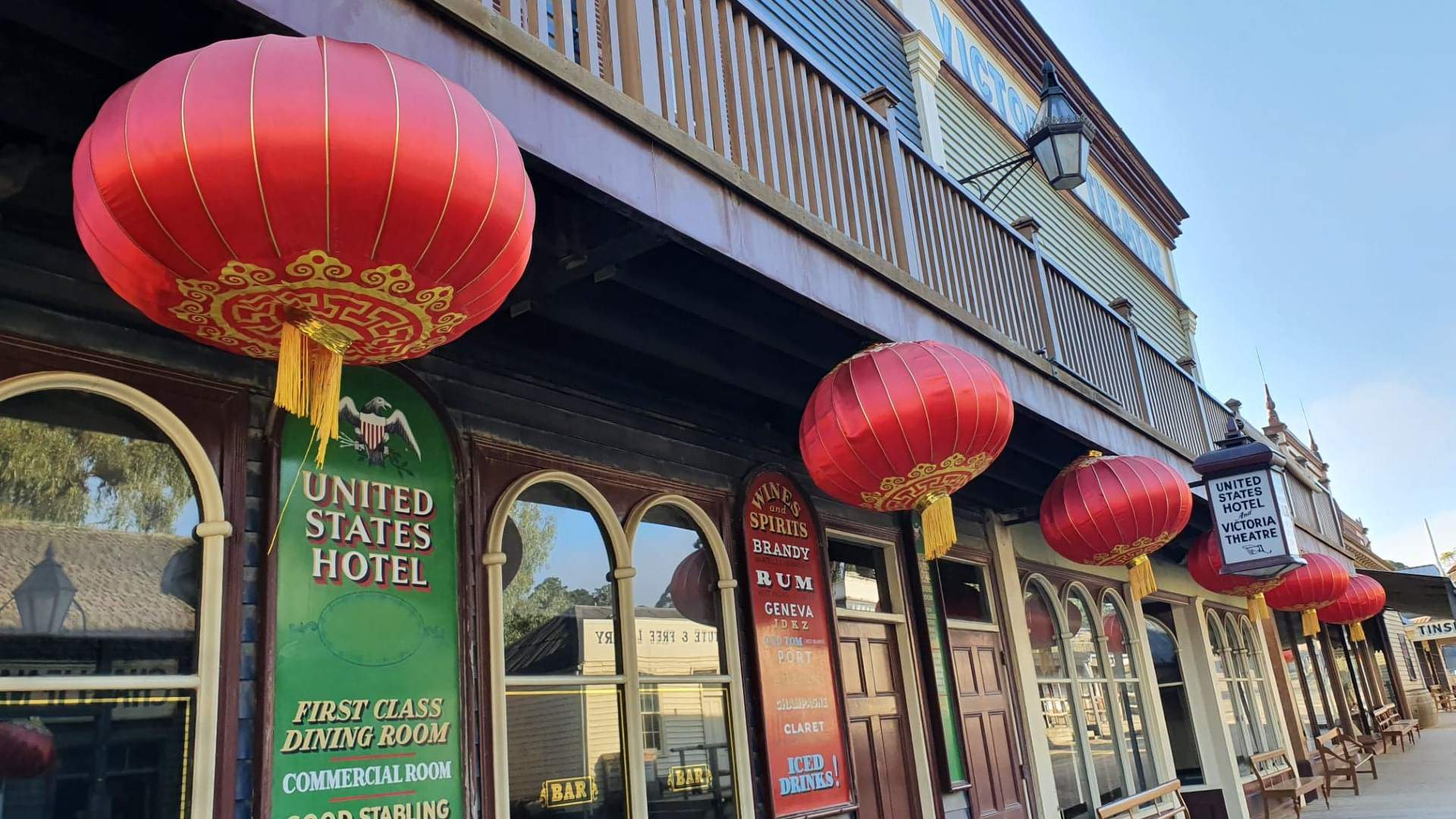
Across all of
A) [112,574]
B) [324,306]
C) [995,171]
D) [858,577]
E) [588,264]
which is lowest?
[112,574]

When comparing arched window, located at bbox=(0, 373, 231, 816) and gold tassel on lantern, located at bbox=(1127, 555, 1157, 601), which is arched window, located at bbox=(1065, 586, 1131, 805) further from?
arched window, located at bbox=(0, 373, 231, 816)

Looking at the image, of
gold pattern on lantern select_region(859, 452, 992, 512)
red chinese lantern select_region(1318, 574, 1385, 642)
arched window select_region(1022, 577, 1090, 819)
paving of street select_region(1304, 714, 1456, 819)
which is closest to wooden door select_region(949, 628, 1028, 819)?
arched window select_region(1022, 577, 1090, 819)

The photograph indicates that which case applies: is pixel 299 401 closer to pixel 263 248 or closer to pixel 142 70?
pixel 263 248

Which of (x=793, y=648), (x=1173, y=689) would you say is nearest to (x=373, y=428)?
(x=793, y=648)

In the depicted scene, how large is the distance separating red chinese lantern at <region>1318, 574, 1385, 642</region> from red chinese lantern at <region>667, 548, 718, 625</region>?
45.5 ft

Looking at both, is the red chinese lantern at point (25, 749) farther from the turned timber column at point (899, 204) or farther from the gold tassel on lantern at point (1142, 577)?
the gold tassel on lantern at point (1142, 577)

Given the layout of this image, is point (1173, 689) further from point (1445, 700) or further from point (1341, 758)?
point (1445, 700)

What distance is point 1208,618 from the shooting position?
14.3 m

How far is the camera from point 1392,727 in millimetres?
24203

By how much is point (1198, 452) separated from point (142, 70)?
10.6 m

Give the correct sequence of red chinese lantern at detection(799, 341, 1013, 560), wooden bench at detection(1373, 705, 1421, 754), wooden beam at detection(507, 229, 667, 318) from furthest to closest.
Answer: wooden bench at detection(1373, 705, 1421, 754), red chinese lantern at detection(799, 341, 1013, 560), wooden beam at detection(507, 229, 667, 318)

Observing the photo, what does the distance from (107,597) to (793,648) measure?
3.88m

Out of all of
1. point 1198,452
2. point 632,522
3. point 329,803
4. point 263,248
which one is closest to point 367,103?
point 263,248

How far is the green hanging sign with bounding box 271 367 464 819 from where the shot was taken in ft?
12.1
